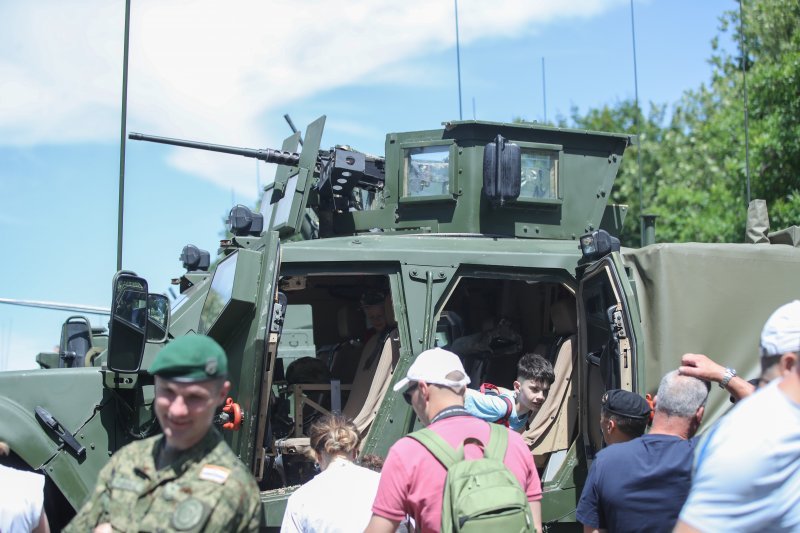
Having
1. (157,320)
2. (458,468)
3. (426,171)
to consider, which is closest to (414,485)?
(458,468)

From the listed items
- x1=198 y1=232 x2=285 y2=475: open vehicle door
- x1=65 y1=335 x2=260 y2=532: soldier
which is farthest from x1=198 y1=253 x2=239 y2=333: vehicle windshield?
x1=65 y1=335 x2=260 y2=532: soldier

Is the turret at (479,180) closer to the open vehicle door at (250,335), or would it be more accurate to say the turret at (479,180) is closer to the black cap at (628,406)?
the open vehicle door at (250,335)

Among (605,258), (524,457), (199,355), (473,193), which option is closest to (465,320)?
(473,193)

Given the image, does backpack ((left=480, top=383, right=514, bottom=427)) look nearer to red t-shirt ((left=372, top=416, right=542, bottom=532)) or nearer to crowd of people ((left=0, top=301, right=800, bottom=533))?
crowd of people ((left=0, top=301, right=800, bottom=533))

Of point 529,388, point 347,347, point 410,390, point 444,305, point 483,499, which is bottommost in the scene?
point 483,499

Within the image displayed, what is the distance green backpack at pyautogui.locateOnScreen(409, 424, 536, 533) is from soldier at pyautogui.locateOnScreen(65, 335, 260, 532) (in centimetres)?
72

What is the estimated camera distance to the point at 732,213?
57.6ft

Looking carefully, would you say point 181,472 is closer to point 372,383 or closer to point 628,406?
point 628,406

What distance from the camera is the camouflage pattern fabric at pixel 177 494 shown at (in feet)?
9.32

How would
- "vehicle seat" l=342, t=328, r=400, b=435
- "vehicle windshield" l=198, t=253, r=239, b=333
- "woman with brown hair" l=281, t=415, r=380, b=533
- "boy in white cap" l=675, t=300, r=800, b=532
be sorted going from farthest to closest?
1. "vehicle seat" l=342, t=328, r=400, b=435
2. "vehicle windshield" l=198, t=253, r=239, b=333
3. "woman with brown hair" l=281, t=415, r=380, b=533
4. "boy in white cap" l=675, t=300, r=800, b=532

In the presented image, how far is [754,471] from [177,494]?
148 centimetres

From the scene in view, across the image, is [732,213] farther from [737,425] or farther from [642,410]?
[737,425]

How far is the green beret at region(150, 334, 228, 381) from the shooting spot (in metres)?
2.93

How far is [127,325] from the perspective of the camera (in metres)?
5.44
